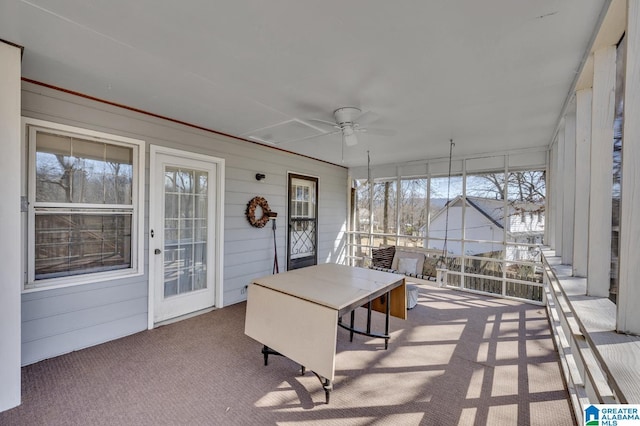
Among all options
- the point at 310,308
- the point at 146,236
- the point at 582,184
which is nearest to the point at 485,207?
the point at 582,184

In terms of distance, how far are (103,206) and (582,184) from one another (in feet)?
14.3

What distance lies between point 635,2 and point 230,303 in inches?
181

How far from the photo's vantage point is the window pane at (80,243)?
8.43ft

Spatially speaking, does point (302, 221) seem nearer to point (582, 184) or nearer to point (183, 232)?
point (183, 232)

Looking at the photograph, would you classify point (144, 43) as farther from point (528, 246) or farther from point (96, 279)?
point (528, 246)

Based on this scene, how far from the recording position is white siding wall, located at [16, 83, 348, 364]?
99.7 inches

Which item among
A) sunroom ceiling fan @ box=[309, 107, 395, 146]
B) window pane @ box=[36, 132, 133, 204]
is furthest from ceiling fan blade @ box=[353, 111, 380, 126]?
window pane @ box=[36, 132, 133, 204]

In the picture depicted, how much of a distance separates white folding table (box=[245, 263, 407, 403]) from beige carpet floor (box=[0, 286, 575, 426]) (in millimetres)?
239

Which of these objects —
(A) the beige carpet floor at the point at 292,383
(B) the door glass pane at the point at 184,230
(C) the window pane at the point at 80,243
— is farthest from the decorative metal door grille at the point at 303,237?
(C) the window pane at the point at 80,243

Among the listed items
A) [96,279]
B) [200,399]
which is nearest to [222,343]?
[200,399]

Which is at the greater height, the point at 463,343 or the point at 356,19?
the point at 356,19

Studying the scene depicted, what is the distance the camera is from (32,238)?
247 cm

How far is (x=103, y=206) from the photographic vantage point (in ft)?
9.53

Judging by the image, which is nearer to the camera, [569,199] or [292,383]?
[292,383]
